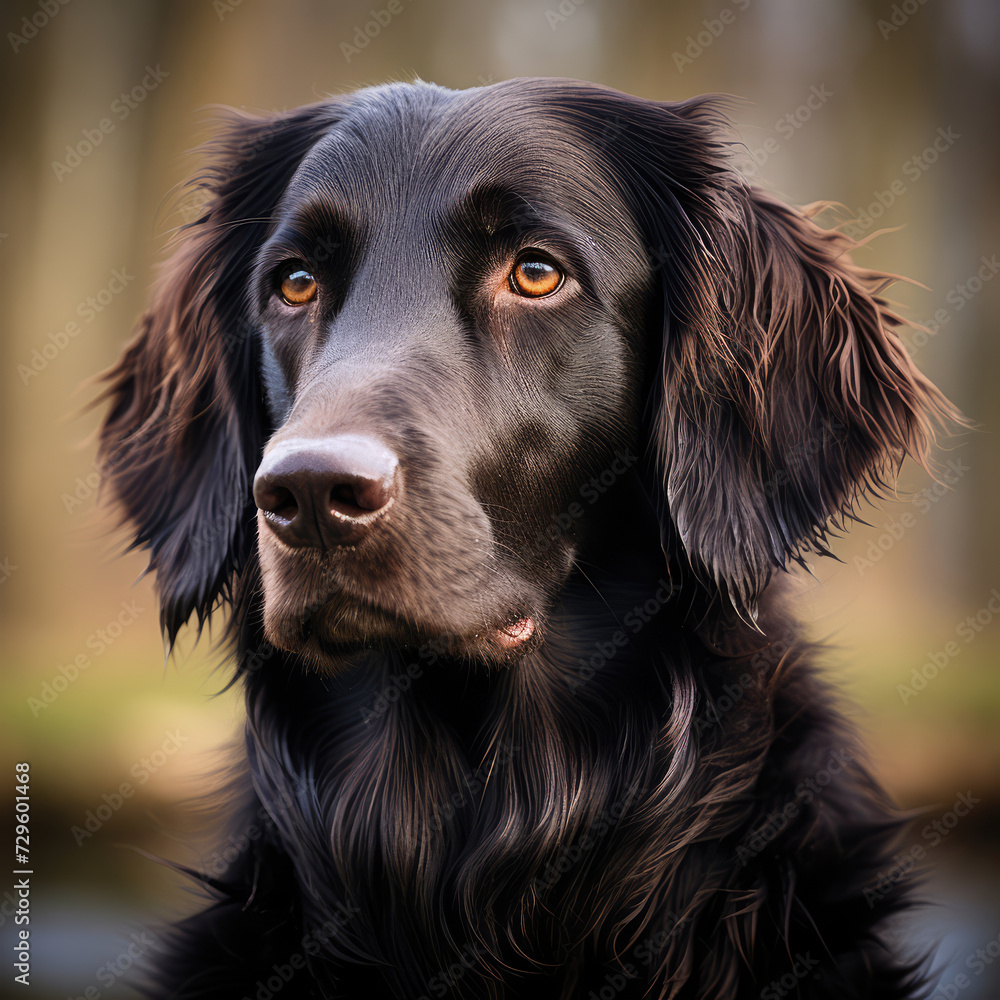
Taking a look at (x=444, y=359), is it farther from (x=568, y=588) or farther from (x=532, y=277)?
(x=568, y=588)

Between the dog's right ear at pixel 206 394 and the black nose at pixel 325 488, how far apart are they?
30.6 inches

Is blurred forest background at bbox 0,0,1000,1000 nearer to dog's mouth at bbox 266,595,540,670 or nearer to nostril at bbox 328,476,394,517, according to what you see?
dog's mouth at bbox 266,595,540,670

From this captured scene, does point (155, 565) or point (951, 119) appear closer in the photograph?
point (155, 565)

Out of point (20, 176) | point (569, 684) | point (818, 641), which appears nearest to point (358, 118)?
point (569, 684)

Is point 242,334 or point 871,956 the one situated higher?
point 242,334

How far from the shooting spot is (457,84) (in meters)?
5.02

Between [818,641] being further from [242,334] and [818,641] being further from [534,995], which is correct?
[242,334]

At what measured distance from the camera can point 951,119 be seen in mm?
5578

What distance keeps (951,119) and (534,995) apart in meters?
5.86

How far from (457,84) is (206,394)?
3.47m

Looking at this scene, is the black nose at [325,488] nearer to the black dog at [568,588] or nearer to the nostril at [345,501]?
the nostril at [345,501]

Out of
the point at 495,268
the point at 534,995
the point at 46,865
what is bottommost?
the point at 46,865

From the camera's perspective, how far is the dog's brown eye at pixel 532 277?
1884 mm

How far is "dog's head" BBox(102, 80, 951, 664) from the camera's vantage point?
5.37 feet
